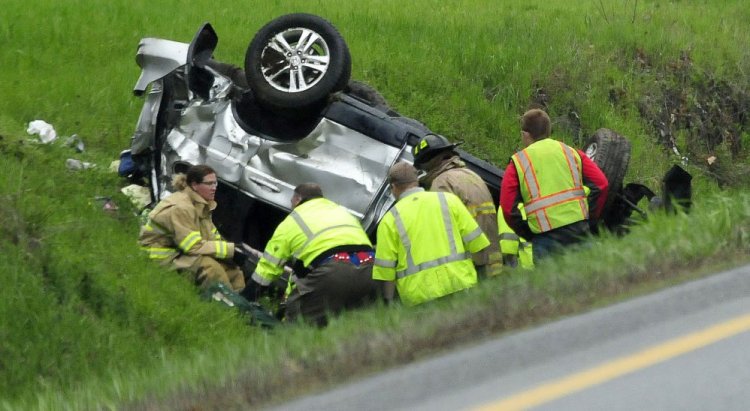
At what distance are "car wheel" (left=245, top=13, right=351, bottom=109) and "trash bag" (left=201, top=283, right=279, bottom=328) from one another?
161cm

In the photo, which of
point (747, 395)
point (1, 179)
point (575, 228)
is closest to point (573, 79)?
point (575, 228)

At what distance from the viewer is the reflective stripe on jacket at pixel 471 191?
917 centimetres

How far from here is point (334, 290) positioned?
28.8 feet

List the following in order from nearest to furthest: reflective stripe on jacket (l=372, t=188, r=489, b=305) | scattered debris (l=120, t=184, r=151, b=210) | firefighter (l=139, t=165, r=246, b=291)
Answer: reflective stripe on jacket (l=372, t=188, r=489, b=305), firefighter (l=139, t=165, r=246, b=291), scattered debris (l=120, t=184, r=151, b=210)

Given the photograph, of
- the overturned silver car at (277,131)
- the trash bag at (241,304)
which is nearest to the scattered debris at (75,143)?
the overturned silver car at (277,131)

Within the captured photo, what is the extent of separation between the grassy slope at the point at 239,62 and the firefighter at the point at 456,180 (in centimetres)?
182

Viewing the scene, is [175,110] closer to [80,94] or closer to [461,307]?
[80,94]

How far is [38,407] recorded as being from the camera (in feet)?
19.3

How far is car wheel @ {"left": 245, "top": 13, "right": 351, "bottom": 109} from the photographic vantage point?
399 inches

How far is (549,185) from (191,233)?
2854mm

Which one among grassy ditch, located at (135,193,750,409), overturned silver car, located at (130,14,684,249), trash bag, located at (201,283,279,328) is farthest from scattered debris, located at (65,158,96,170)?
grassy ditch, located at (135,193,750,409)

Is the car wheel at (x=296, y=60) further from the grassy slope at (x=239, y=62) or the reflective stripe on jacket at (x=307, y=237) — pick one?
the grassy slope at (x=239, y=62)

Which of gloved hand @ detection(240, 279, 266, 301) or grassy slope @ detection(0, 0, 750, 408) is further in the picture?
gloved hand @ detection(240, 279, 266, 301)

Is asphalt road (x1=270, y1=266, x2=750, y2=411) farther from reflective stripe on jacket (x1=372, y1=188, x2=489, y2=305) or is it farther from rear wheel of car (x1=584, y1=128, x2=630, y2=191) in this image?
rear wheel of car (x1=584, y1=128, x2=630, y2=191)
